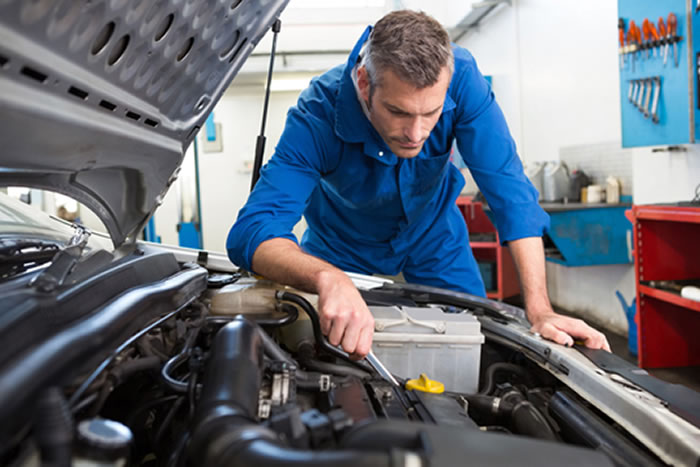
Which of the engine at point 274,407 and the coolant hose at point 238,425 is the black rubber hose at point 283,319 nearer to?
the engine at point 274,407

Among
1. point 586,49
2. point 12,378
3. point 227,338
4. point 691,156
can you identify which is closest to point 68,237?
point 227,338

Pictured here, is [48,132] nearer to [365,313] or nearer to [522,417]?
[365,313]

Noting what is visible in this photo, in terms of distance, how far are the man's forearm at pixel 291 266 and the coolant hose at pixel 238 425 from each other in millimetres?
364

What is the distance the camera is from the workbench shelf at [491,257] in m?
4.37

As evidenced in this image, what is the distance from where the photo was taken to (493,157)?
161cm

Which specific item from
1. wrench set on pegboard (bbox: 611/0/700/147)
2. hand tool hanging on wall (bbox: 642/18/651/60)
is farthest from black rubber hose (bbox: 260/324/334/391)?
hand tool hanging on wall (bbox: 642/18/651/60)

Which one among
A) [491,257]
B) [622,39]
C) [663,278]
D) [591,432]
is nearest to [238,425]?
[591,432]

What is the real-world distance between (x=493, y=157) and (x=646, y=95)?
170 centimetres

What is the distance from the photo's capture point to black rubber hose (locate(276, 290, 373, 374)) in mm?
1021

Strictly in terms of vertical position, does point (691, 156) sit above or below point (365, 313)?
above

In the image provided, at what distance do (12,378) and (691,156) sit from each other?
10.6 feet

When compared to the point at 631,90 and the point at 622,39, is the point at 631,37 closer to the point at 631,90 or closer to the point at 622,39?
the point at 622,39

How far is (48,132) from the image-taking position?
737 millimetres

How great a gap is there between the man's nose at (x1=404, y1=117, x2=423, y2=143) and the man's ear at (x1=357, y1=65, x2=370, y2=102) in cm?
17
